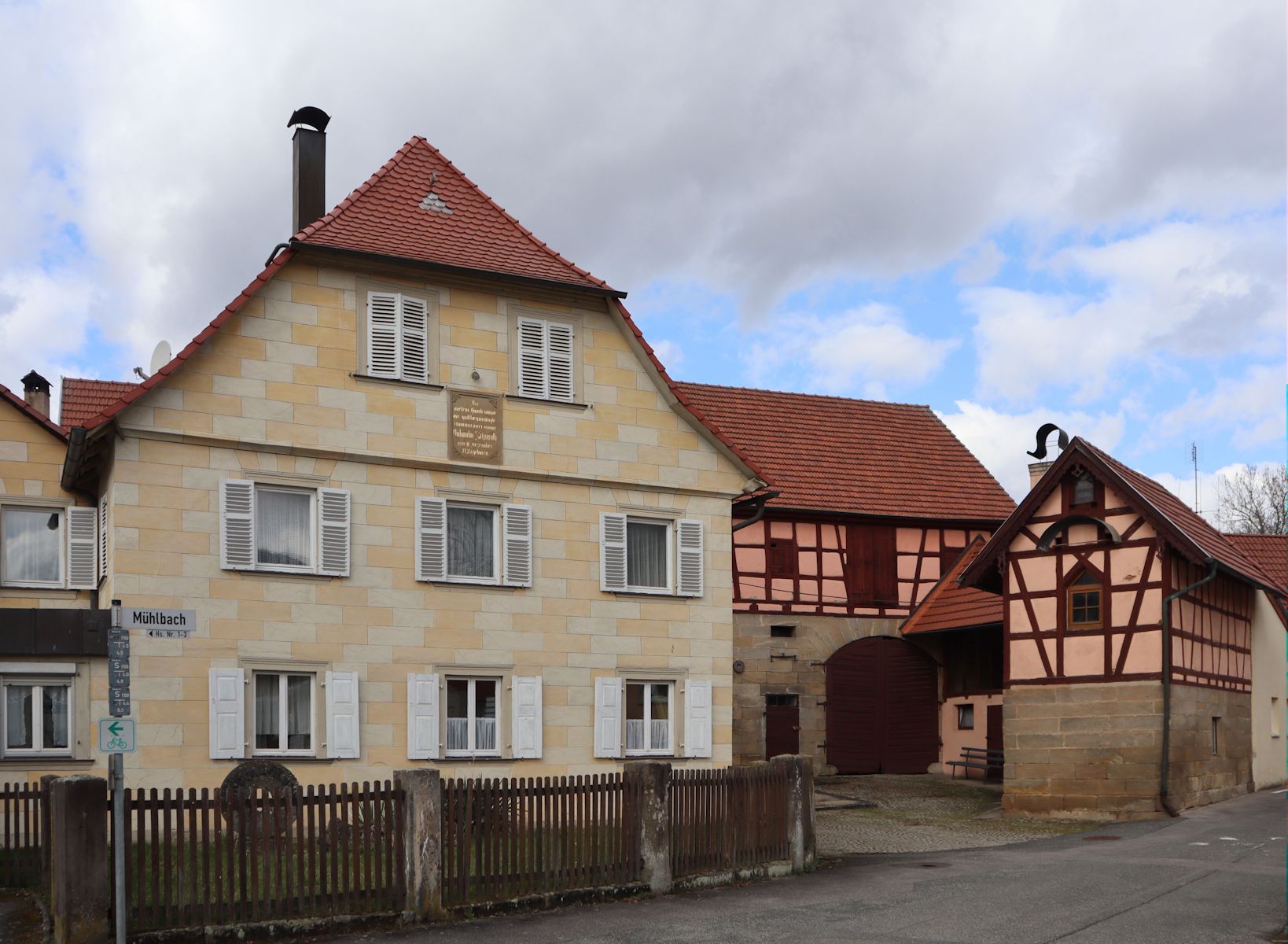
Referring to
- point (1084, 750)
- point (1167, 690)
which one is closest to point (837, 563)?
point (1084, 750)

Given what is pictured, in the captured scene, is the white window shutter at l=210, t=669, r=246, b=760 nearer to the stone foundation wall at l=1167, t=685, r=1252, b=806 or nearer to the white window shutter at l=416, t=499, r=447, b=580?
the white window shutter at l=416, t=499, r=447, b=580

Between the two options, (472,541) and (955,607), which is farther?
(955,607)

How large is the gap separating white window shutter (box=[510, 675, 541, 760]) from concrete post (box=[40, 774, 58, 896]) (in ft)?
22.0

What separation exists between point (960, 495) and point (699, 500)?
15.8 metres

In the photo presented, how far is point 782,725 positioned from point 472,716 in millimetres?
13935

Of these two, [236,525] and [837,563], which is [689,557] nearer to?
[236,525]

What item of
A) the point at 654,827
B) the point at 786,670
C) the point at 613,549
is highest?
the point at 613,549

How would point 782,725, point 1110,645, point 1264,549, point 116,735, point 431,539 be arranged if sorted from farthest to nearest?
point 1264,549, point 782,725, point 1110,645, point 431,539, point 116,735

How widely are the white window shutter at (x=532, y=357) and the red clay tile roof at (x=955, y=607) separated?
13003mm

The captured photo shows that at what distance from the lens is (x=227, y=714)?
18.4m

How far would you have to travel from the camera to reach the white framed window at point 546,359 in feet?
69.7

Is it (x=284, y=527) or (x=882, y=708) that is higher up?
(x=284, y=527)

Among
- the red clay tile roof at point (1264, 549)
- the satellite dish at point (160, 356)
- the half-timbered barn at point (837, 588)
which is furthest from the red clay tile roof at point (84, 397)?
the red clay tile roof at point (1264, 549)

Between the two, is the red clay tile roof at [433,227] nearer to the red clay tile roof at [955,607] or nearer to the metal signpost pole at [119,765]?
the metal signpost pole at [119,765]
